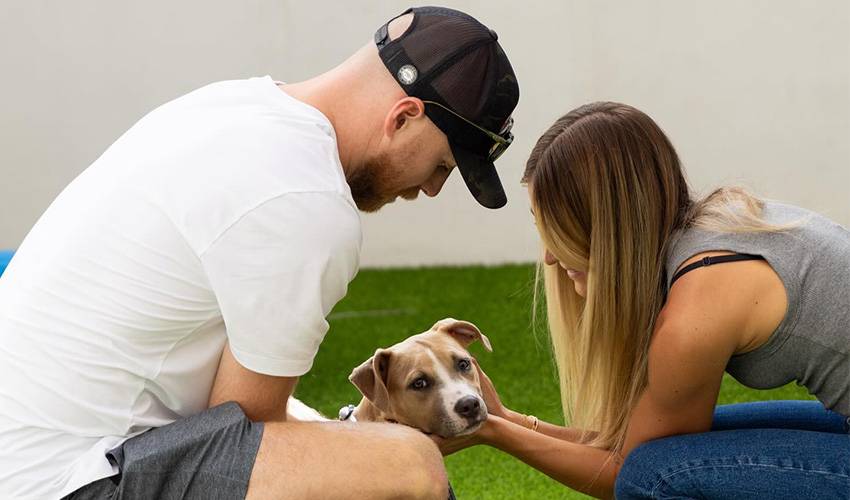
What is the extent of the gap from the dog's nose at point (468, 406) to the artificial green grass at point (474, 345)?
2.19 feet

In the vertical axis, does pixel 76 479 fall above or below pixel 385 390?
above

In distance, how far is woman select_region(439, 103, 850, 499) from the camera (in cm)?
235

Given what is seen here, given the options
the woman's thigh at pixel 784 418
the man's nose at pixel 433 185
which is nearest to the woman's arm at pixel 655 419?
the woman's thigh at pixel 784 418

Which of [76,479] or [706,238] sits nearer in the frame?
[76,479]

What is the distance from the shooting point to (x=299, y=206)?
2072 millimetres

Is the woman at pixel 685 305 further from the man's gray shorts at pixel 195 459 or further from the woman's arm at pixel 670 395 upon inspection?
the man's gray shorts at pixel 195 459

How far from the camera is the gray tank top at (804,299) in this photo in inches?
92.7

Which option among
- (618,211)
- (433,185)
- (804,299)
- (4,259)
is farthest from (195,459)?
(4,259)

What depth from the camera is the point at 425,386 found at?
9.73 ft

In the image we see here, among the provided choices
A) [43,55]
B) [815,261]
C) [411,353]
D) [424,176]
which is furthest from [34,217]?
[815,261]

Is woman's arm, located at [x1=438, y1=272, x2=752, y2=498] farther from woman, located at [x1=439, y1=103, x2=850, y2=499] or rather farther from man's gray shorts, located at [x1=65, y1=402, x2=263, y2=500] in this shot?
man's gray shorts, located at [x1=65, y1=402, x2=263, y2=500]

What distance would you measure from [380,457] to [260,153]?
63 centimetres

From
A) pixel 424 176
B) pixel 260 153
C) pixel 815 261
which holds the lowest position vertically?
pixel 815 261

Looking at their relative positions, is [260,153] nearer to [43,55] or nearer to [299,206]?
[299,206]
